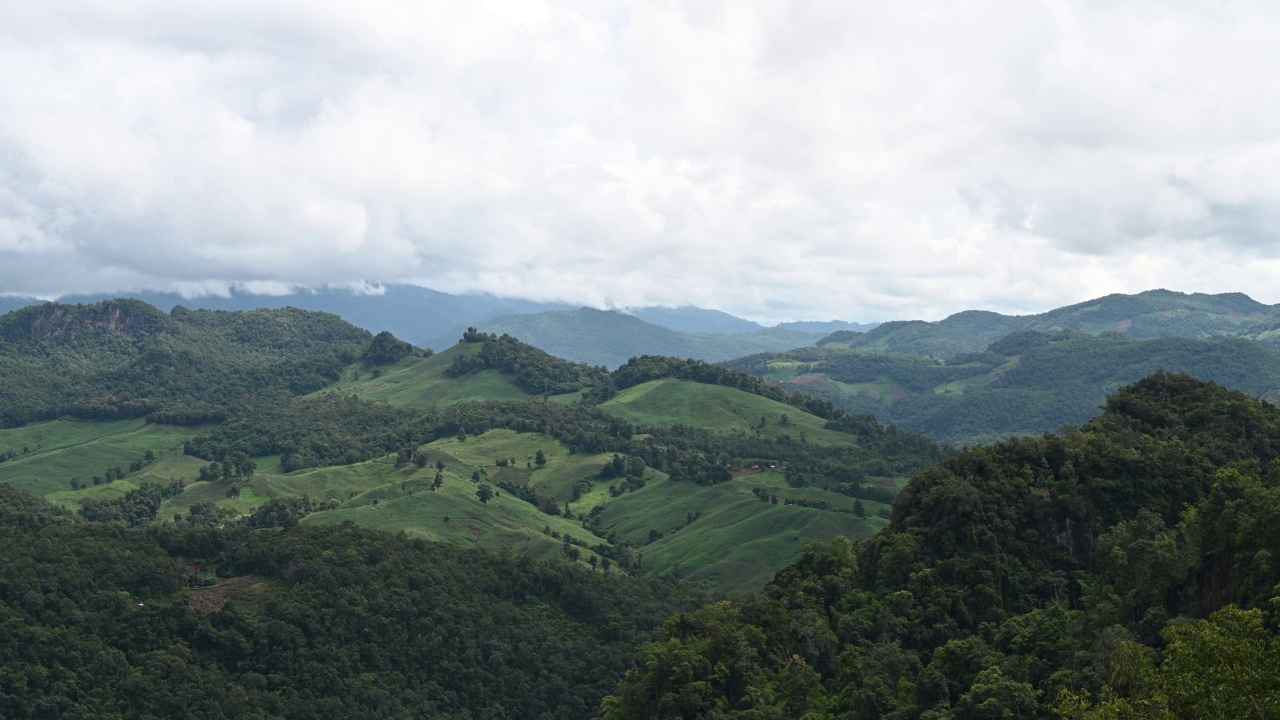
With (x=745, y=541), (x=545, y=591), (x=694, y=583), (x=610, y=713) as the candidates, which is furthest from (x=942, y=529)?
(x=745, y=541)

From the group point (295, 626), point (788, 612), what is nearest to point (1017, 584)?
point (788, 612)

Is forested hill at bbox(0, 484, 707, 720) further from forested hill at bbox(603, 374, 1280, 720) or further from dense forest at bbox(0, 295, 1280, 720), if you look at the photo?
forested hill at bbox(603, 374, 1280, 720)

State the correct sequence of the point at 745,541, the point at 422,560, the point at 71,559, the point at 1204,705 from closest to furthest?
1. the point at 1204,705
2. the point at 71,559
3. the point at 422,560
4. the point at 745,541

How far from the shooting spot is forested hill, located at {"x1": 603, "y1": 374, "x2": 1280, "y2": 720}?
6850 cm

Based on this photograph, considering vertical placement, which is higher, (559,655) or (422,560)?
(422,560)

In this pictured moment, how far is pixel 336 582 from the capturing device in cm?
13612

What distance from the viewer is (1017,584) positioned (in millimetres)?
92438

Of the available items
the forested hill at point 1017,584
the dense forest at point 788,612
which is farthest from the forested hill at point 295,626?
the forested hill at point 1017,584

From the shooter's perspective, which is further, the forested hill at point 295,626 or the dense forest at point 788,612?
the forested hill at point 295,626

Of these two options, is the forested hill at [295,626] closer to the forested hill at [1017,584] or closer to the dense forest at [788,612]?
the dense forest at [788,612]

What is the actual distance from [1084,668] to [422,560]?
9884 cm

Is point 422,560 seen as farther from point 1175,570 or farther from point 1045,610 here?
point 1175,570

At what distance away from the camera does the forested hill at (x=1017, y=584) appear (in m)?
68.5

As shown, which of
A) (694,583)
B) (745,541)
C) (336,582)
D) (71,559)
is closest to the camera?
(71,559)
